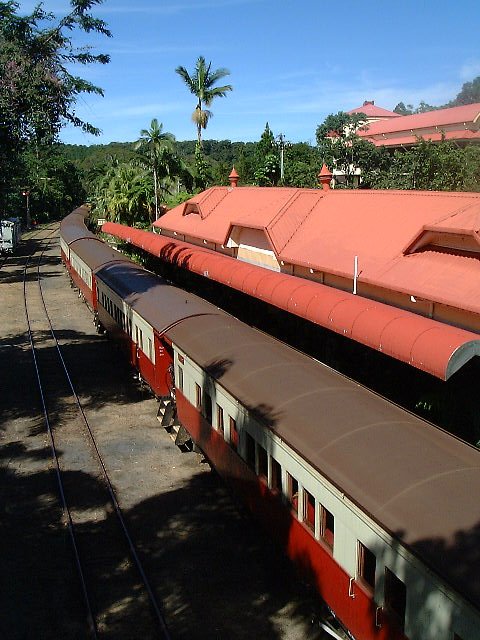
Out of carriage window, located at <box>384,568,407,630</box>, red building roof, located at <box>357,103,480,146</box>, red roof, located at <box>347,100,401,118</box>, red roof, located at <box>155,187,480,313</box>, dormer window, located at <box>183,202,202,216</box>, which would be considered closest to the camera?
carriage window, located at <box>384,568,407,630</box>

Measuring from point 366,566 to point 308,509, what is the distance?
52.7 inches

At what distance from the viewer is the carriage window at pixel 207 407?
11.4m

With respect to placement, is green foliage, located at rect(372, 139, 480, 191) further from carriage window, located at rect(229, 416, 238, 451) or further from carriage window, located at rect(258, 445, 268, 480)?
carriage window, located at rect(258, 445, 268, 480)

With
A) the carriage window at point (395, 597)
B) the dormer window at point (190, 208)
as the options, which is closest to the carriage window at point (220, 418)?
the carriage window at point (395, 597)

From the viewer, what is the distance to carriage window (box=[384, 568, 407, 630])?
607 cm

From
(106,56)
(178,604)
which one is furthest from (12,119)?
(178,604)

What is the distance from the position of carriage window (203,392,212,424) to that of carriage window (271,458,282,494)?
281cm

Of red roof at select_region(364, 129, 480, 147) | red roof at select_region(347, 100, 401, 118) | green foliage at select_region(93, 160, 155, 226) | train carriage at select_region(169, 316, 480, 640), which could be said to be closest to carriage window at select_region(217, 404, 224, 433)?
train carriage at select_region(169, 316, 480, 640)

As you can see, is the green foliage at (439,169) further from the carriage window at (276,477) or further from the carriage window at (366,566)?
the carriage window at (366,566)

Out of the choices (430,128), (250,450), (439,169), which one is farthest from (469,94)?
(250,450)

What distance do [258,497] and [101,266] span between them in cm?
1701

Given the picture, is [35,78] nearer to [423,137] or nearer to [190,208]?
[190,208]

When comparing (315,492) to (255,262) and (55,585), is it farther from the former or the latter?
(255,262)

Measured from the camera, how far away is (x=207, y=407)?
11570 mm
